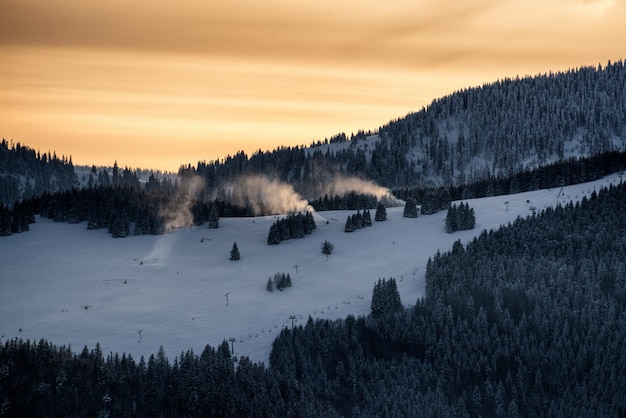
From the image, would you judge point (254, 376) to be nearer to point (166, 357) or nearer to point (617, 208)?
point (166, 357)

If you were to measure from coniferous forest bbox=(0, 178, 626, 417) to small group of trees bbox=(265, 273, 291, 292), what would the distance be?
22467mm

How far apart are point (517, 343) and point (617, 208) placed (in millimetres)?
55296

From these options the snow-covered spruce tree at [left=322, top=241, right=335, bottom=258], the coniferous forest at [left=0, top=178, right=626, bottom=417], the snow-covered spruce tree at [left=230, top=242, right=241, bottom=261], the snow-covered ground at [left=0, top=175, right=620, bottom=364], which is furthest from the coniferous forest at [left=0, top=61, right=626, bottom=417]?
the snow-covered spruce tree at [left=230, top=242, right=241, bottom=261]

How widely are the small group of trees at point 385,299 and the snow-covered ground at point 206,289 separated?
3.01 metres

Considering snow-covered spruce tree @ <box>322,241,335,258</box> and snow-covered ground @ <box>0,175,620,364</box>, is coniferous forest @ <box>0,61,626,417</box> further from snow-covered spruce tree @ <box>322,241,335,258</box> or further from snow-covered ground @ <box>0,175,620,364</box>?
snow-covered spruce tree @ <box>322,241,335,258</box>

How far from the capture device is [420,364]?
138 metres

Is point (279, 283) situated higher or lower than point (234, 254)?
lower

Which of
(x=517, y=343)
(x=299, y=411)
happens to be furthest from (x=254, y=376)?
(x=517, y=343)

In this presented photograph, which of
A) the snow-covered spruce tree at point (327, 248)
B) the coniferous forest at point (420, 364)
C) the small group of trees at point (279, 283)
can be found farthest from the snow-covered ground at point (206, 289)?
the coniferous forest at point (420, 364)

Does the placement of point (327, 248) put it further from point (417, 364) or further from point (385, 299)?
point (417, 364)

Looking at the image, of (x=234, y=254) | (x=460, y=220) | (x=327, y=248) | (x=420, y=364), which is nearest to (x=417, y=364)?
(x=420, y=364)

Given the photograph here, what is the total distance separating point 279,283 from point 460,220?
44.4 meters

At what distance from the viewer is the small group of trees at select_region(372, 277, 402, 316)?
15238 cm

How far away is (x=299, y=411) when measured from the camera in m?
126
